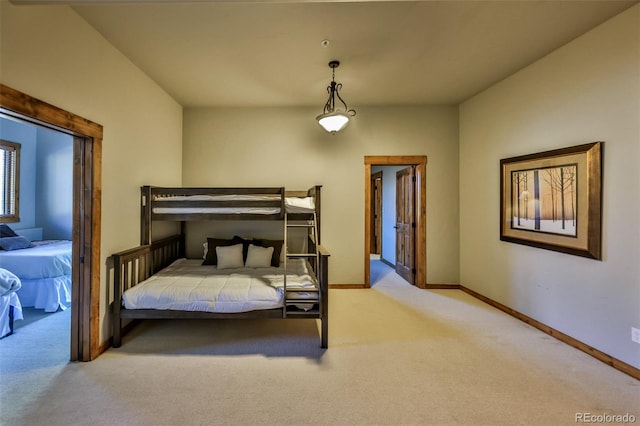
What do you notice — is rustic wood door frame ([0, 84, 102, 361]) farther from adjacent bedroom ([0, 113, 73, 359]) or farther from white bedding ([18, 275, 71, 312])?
white bedding ([18, 275, 71, 312])

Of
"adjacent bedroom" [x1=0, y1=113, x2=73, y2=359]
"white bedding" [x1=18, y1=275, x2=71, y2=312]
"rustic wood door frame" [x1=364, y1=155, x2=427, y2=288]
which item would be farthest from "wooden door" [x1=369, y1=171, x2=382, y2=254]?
"white bedding" [x1=18, y1=275, x2=71, y2=312]

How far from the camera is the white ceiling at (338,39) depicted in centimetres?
217

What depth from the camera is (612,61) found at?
233cm

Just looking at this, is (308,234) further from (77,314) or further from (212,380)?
(77,314)

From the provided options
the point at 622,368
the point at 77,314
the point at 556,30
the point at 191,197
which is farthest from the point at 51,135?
the point at 622,368

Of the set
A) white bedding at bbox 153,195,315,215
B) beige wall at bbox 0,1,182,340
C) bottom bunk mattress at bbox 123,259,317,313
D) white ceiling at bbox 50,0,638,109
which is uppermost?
white ceiling at bbox 50,0,638,109

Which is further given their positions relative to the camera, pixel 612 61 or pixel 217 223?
pixel 217 223

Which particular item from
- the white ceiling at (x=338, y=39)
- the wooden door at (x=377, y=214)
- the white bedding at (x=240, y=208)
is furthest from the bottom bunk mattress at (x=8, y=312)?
the wooden door at (x=377, y=214)

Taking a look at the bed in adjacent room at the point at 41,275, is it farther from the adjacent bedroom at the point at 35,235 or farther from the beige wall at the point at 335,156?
the beige wall at the point at 335,156

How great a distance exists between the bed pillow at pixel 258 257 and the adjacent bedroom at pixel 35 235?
1905 millimetres

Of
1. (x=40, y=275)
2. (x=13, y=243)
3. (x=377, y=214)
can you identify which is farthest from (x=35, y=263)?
(x=377, y=214)

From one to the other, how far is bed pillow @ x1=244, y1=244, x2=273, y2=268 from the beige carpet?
0.78 metres

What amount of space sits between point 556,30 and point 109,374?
471 centimetres

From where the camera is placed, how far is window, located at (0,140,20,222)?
15.1 feet
